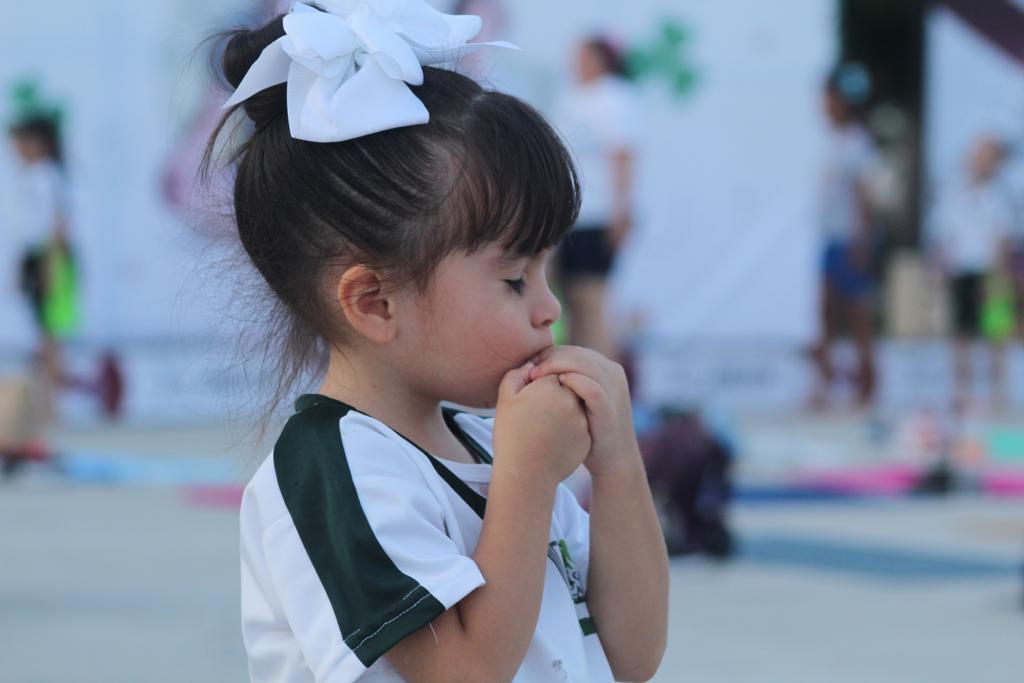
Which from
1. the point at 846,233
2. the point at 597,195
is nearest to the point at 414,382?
the point at 597,195

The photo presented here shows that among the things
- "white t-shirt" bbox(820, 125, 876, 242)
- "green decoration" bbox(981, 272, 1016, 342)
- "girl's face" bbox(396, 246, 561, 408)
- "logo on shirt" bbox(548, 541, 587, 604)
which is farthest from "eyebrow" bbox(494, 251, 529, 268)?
"green decoration" bbox(981, 272, 1016, 342)

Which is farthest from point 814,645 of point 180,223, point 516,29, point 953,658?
point 516,29

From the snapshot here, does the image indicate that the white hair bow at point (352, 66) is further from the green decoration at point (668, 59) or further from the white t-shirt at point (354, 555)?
the green decoration at point (668, 59)

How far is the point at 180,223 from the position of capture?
86.9 inches

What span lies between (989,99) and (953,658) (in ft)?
29.7

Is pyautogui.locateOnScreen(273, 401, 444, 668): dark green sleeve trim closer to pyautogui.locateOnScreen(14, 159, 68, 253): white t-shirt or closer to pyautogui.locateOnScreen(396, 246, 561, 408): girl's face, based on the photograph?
pyautogui.locateOnScreen(396, 246, 561, 408): girl's face

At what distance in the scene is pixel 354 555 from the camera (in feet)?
4.55

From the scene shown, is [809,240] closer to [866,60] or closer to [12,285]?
[866,60]

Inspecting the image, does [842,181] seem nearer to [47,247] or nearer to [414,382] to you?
[47,247]

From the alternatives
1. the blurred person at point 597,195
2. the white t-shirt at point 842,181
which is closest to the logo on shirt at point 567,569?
the blurred person at point 597,195

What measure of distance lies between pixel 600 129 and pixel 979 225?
476 centimetres

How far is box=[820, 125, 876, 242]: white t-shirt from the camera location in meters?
11.3

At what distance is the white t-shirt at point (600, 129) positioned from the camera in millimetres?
8570

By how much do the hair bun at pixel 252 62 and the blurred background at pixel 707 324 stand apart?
2288mm
